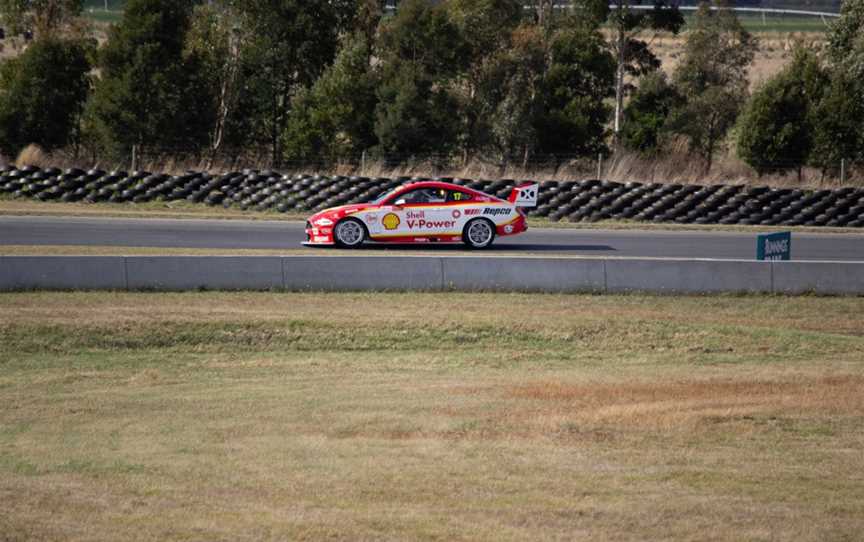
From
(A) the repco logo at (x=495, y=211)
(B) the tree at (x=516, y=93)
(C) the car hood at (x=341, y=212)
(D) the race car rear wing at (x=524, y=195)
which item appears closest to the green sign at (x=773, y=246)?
(D) the race car rear wing at (x=524, y=195)

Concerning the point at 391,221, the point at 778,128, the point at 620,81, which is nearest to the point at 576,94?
the point at 620,81

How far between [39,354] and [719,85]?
40864 millimetres

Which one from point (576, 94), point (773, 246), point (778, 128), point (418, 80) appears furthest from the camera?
point (576, 94)

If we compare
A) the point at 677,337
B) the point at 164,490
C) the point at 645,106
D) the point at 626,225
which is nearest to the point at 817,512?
the point at 164,490

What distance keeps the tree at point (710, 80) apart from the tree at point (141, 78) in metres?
19.1

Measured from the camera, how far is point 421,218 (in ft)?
71.7

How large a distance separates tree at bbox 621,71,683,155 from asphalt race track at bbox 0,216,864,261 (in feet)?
60.2

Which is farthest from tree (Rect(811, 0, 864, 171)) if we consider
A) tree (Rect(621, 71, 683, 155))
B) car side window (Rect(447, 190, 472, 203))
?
car side window (Rect(447, 190, 472, 203))

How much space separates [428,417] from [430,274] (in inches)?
297

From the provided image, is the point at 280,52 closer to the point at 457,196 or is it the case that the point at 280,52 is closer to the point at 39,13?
the point at 39,13

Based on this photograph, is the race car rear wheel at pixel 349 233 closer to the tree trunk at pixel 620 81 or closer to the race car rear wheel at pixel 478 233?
the race car rear wheel at pixel 478 233

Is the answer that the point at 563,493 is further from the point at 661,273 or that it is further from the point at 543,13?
the point at 543,13

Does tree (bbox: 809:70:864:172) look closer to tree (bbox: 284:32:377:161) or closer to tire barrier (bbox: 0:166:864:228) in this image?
tire barrier (bbox: 0:166:864:228)

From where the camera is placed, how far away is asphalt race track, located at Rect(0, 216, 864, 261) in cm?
2247
